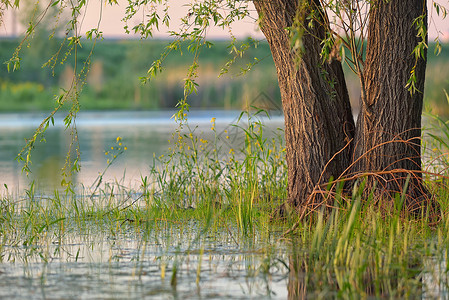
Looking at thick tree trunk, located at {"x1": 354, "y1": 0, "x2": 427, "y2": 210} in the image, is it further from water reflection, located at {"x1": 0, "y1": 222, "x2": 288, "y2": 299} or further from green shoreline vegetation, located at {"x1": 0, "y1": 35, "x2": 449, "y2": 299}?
water reflection, located at {"x1": 0, "y1": 222, "x2": 288, "y2": 299}

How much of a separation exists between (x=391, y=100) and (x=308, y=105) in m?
0.60

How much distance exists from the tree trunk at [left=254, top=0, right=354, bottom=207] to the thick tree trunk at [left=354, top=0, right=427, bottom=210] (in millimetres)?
192

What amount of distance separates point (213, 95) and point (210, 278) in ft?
Answer: 68.8

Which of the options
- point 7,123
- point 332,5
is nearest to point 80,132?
point 7,123

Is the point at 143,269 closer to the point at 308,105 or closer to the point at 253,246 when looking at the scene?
the point at 253,246

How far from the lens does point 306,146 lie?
5855 millimetres

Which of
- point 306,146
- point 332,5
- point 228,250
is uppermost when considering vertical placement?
point 332,5

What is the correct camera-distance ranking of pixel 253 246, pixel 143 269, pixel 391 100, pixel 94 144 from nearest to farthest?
pixel 143 269, pixel 253 246, pixel 391 100, pixel 94 144

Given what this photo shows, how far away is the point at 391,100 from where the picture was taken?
5.74 metres

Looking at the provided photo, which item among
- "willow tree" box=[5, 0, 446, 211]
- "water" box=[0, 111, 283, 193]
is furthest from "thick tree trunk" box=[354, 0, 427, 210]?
"water" box=[0, 111, 283, 193]

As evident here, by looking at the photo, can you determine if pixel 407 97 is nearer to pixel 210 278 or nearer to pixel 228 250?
pixel 228 250

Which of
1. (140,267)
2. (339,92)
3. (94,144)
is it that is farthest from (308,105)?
(94,144)

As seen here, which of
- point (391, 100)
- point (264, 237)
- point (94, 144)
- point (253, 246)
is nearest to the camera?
point (253, 246)

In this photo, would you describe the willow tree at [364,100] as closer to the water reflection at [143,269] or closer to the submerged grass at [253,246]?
the submerged grass at [253,246]
